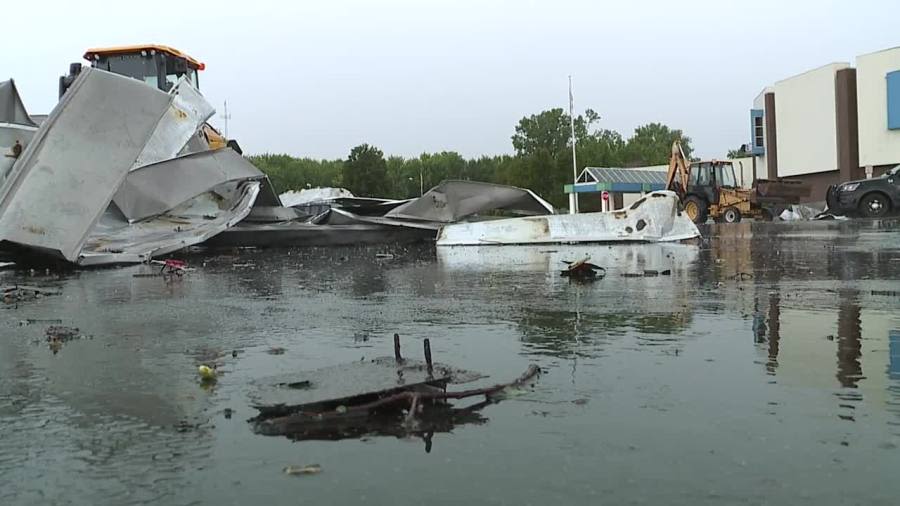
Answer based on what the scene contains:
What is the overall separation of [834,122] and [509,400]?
51.3 m

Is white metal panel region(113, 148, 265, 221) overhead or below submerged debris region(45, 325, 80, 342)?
overhead

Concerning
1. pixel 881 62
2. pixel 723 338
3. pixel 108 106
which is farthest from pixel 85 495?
pixel 881 62

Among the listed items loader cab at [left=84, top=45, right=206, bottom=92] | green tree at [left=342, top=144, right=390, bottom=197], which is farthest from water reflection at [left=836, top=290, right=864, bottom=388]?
green tree at [left=342, top=144, right=390, bottom=197]

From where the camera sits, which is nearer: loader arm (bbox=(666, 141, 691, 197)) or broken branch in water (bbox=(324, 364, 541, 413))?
broken branch in water (bbox=(324, 364, 541, 413))

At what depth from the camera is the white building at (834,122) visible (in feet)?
148

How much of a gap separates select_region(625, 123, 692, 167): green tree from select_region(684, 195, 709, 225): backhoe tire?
70464 millimetres

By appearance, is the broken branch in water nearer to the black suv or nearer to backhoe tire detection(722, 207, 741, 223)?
the black suv

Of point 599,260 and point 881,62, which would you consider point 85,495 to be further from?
point 881,62

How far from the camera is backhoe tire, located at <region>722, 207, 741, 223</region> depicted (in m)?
33.5

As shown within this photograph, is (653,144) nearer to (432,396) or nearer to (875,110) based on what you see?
(875,110)

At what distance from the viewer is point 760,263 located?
34.6 ft

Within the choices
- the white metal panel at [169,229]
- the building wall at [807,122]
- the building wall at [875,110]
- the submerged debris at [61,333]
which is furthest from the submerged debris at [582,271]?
the building wall at [807,122]

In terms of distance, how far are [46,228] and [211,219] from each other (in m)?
5.55

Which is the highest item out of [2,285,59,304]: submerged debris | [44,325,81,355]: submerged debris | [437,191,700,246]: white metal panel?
[437,191,700,246]: white metal panel
